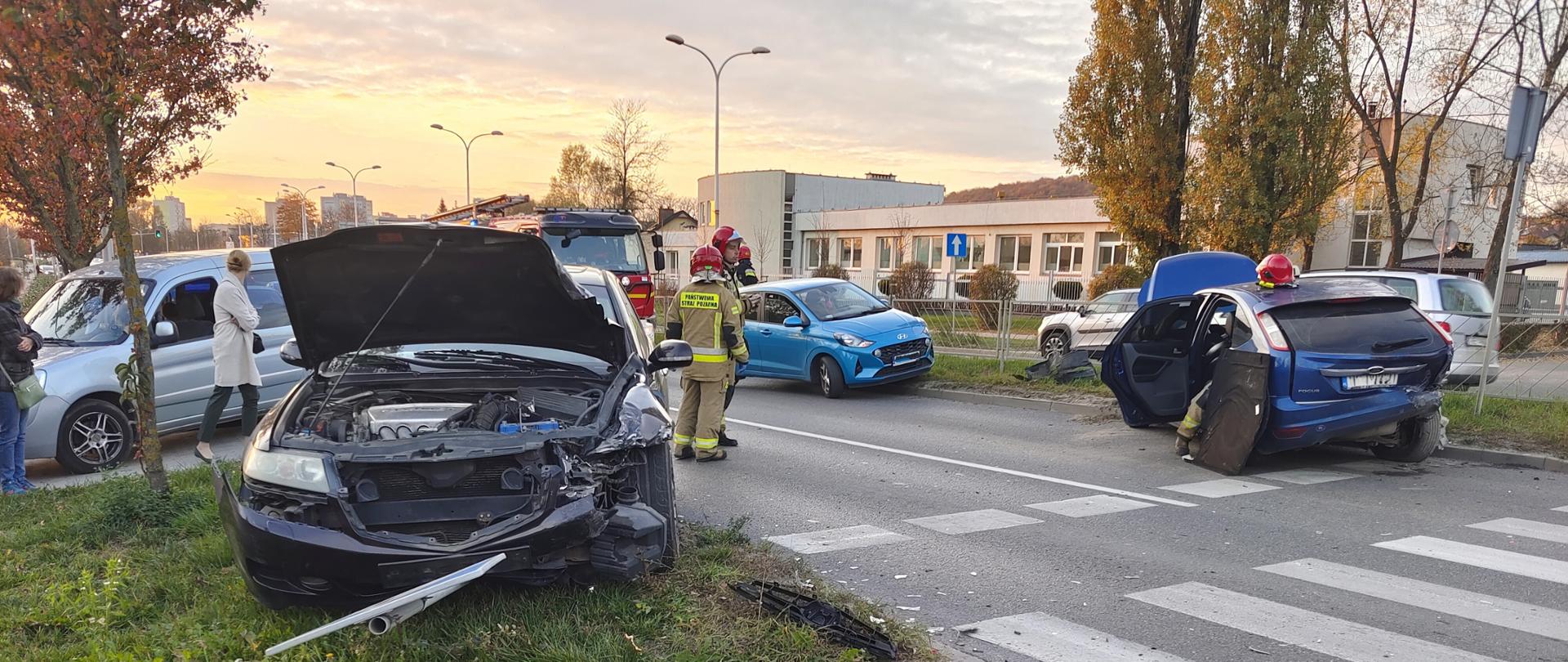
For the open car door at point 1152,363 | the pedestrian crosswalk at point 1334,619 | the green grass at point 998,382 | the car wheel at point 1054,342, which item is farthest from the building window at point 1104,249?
the pedestrian crosswalk at point 1334,619

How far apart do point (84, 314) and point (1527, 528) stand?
37.4ft

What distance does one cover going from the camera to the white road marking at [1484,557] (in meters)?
4.55

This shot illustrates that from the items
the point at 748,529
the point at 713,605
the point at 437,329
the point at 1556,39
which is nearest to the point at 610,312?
the point at 437,329

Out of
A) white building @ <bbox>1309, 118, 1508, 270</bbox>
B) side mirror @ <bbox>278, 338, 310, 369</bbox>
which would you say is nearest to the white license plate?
side mirror @ <bbox>278, 338, 310, 369</bbox>

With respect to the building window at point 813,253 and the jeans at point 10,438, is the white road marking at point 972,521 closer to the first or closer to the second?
the jeans at point 10,438

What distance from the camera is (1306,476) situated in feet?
21.9

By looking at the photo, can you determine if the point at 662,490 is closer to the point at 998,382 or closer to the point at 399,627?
the point at 399,627

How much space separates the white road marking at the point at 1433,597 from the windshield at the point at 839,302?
295 inches

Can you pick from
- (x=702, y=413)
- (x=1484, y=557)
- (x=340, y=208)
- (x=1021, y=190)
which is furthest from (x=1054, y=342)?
(x=340, y=208)

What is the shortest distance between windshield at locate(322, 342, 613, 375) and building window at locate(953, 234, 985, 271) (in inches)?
1429

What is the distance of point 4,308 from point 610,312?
180 inches

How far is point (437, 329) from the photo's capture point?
4586 millimetres

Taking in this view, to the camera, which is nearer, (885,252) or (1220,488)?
(1220,488)

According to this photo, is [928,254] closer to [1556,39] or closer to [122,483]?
[1556,39]
